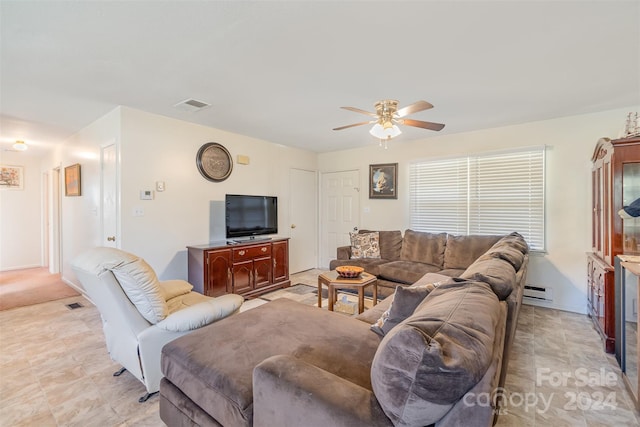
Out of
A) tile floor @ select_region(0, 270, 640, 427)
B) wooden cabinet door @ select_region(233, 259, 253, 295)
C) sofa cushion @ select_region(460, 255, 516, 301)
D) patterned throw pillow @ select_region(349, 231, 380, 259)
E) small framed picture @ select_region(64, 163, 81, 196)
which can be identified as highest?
small framed picture @ select_region(64, 163, 81, 196)

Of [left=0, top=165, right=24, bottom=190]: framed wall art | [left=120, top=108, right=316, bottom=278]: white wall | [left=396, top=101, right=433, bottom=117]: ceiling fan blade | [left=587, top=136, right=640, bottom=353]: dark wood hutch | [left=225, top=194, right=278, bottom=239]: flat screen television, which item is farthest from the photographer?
[left=0, top=165, right=24, bottom=190]: framed wall art

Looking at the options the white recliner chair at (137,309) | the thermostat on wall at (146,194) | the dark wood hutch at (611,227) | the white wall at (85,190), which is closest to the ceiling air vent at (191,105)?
the white wall at (85,190)

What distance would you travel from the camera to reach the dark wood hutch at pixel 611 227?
2445 mm

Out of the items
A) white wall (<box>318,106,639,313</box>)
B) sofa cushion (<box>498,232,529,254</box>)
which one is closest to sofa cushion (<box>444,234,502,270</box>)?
sofa cushion (<box>498,232,529,254</box>)

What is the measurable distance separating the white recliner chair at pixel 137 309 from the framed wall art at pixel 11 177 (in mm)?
5971

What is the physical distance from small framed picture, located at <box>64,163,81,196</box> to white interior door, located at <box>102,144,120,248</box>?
1.01 m

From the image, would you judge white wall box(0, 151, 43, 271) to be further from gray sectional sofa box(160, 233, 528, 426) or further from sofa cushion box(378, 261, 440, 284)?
sofa cushion box(378, 261, 440, 284)

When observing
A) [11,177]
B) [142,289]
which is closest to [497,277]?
[142,289]

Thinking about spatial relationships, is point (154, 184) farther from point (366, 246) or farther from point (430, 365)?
point (430, 365)

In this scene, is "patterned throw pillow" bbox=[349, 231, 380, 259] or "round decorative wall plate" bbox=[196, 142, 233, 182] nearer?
"round decorative wall plate" bbox=[196, 142, 233, 182]

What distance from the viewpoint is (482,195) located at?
4.18 m

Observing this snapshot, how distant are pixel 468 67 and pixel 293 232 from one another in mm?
3865

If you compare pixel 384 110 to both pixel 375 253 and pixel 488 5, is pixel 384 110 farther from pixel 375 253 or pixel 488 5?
pixel 375 253

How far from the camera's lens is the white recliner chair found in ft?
6.03
